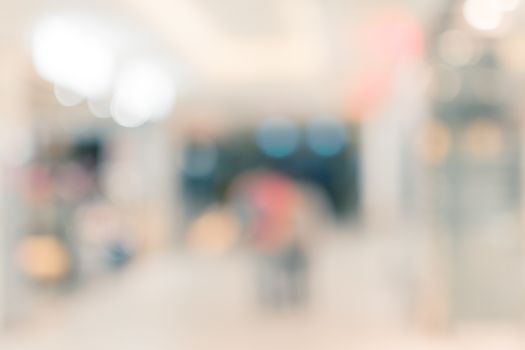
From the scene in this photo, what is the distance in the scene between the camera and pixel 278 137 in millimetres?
19609

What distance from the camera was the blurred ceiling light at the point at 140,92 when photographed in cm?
1027

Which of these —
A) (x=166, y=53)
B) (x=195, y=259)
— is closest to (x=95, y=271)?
(x=195, y=259)

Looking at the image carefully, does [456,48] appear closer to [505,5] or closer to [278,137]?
[505,5]

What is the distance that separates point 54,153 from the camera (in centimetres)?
864

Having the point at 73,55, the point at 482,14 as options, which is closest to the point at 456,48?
the point at 482,14

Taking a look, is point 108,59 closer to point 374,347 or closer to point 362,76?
point 362,76

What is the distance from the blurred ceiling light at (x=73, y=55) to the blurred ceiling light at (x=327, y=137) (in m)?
10.7

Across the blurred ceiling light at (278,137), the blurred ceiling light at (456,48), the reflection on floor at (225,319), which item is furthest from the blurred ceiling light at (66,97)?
the blurred ceiling light at (278,137)

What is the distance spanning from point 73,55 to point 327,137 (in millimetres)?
13096

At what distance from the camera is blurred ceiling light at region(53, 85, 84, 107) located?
26.7 feet

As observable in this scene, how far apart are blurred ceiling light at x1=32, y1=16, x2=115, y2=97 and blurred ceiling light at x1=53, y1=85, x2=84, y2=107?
7 centimetres

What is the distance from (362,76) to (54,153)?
180 inches

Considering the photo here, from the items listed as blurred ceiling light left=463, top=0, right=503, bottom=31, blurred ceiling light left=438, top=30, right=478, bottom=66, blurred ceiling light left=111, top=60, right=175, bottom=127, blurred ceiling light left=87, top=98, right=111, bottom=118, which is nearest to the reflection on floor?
blurred ceiling light left=438, top=30, right=478, bottom=66

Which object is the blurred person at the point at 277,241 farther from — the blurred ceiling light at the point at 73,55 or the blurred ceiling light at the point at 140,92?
the blurred ceiling light at the point at 140,92
